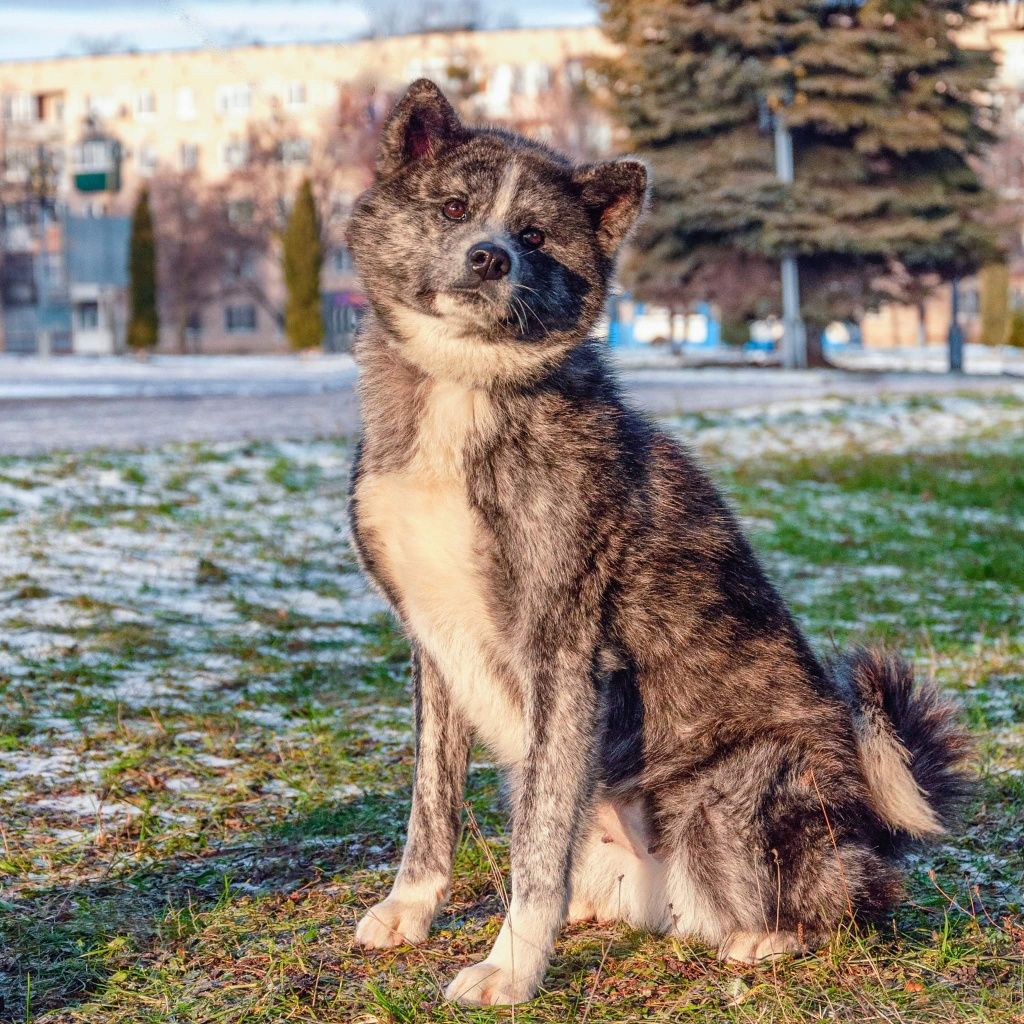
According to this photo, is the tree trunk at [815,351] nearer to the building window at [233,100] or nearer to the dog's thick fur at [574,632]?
the dog's thick fur at [574,632]

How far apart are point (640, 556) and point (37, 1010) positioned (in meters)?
1.64

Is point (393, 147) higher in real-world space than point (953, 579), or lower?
higher

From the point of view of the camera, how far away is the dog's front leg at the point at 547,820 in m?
3.02

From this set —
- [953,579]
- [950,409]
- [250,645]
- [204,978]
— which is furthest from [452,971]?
[950,409]

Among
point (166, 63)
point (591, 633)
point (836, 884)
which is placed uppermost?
point (166, 63)

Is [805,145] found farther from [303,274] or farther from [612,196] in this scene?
[612,196]

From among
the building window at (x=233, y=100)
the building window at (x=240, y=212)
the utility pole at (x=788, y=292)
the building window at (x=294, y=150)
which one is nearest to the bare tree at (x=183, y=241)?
the building window at (x=240, y=212)

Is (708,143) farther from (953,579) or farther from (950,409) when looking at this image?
(953,579)

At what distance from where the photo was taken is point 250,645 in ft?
19.8

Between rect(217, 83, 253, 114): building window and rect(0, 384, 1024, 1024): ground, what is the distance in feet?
192

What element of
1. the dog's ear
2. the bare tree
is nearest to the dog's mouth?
the dog's ear

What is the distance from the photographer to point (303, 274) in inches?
1670

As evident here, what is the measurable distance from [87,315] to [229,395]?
46225 millimetres

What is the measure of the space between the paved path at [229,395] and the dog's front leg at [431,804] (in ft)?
3.18
